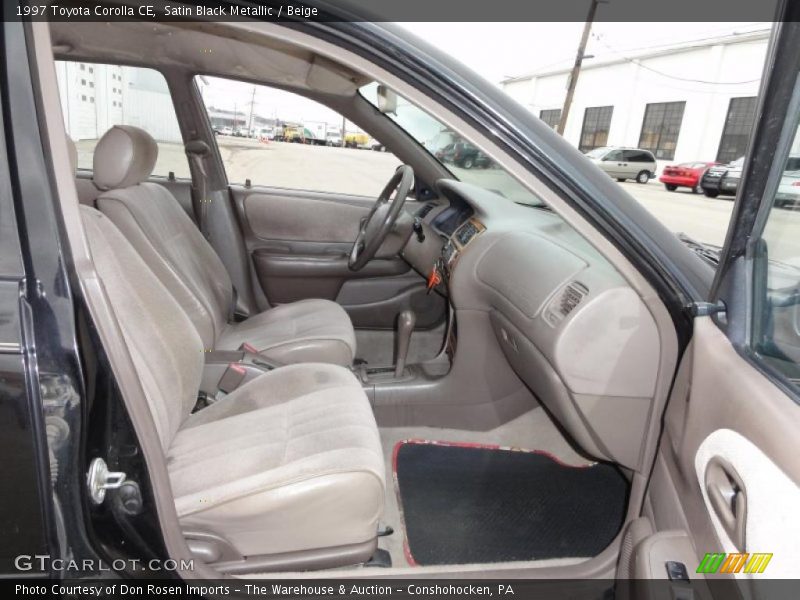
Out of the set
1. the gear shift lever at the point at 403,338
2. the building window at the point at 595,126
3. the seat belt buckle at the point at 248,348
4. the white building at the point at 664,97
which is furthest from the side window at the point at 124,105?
the building window at the point at 595,126

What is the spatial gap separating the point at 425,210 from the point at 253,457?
5.74 feet

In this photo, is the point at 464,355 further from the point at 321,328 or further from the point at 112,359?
the point at 112,359

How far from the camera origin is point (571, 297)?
59.2 inches

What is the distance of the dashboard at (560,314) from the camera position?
139 centimetres

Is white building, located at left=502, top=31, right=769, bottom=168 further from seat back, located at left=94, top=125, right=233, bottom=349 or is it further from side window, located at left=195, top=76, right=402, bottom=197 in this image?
seat back, located at left=94, top=125, right=233, bottom=349

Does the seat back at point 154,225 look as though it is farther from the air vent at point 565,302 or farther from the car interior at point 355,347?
the air vent at point 565,302

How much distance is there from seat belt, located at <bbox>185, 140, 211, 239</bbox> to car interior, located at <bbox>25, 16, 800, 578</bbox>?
1 centimetres

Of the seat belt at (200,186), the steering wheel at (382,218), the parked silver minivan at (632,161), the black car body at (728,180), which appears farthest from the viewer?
the parked silver minivan at (632,161)

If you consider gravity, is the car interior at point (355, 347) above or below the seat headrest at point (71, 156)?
below

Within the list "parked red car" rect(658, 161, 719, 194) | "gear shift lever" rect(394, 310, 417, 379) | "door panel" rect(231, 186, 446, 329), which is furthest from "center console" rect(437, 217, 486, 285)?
"parked red car" rect(658, 161, 719, 194)

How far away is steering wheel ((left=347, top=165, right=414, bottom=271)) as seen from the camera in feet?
7.17

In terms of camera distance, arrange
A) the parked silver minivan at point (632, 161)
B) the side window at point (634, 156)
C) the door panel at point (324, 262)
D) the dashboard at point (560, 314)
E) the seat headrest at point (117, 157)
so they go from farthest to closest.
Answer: the side window at point (634, 156) → the parked silver minivan at point (632, 161) → the door panel at point (324, 262) → the seat headrest at point (117, 157) → the dashboard at point (560, 314)

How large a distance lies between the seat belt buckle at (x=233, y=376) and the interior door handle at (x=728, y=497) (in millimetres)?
1404

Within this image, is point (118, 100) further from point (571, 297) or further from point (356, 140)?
point (571, 297)
